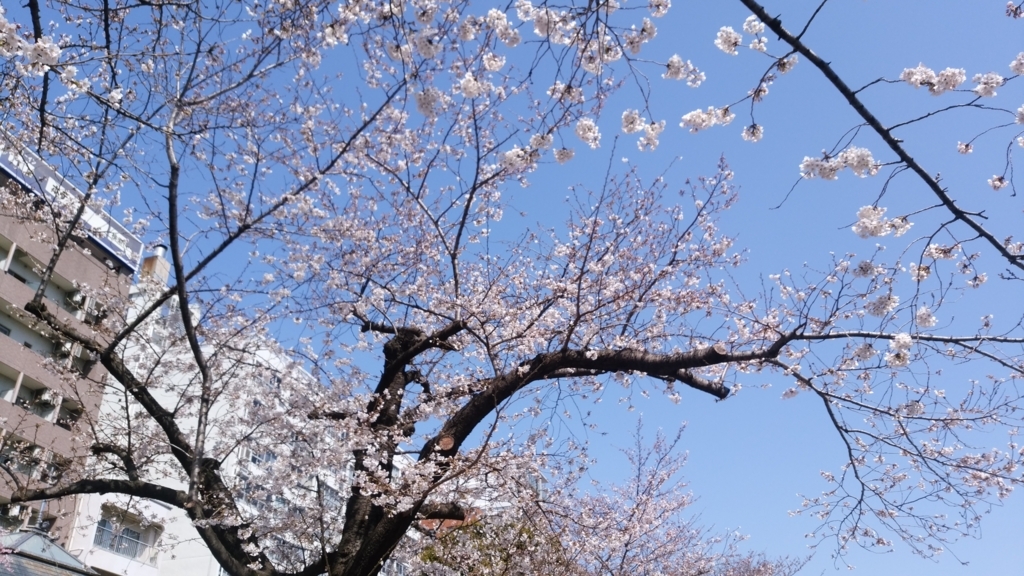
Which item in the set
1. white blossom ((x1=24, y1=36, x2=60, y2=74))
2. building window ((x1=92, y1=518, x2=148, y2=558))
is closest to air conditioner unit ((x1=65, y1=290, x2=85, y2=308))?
white blossom ((x1=24, y1=36, x2=60, y2=74))

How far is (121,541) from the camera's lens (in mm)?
17672

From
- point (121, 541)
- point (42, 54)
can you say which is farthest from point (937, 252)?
point (121, 541)

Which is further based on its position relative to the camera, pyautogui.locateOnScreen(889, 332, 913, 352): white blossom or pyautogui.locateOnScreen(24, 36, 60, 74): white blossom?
pyautogui.locateOnScreen(889, 332, 913, 352): white blossom

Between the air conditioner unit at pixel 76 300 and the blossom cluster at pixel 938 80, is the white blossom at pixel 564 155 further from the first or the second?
the air conditioner unit at pixel 76 300

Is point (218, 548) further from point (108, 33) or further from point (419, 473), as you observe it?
point (108, 33)

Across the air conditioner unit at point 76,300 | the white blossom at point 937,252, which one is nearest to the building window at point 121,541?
the air conditioner unit at point 76,300

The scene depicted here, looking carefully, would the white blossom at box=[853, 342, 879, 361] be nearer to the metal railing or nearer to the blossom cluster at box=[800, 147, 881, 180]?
the blossom cluster at box=[800, 147, 881, 180]

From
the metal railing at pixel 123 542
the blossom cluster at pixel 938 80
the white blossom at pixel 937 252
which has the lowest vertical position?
the white blossom at pixel 937 252

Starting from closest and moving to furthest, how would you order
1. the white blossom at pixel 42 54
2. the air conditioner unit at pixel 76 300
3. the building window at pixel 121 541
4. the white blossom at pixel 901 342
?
1. the white blossom at pixel 42 54
2. the white blossom at pixel 901 342
3. the air conditioner unit at pixel 76 300
4. the building window at pixel 121 541

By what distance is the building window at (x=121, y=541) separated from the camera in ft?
56.6

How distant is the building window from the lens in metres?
17.2

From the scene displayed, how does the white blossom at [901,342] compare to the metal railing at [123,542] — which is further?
the metal railing at [123,542]

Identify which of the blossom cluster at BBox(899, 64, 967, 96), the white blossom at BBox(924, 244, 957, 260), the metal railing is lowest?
the white blossom at BBox(924, 244, 957, 260)

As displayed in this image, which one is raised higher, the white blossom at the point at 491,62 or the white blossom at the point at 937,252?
the white blossom at the point at 491,62
